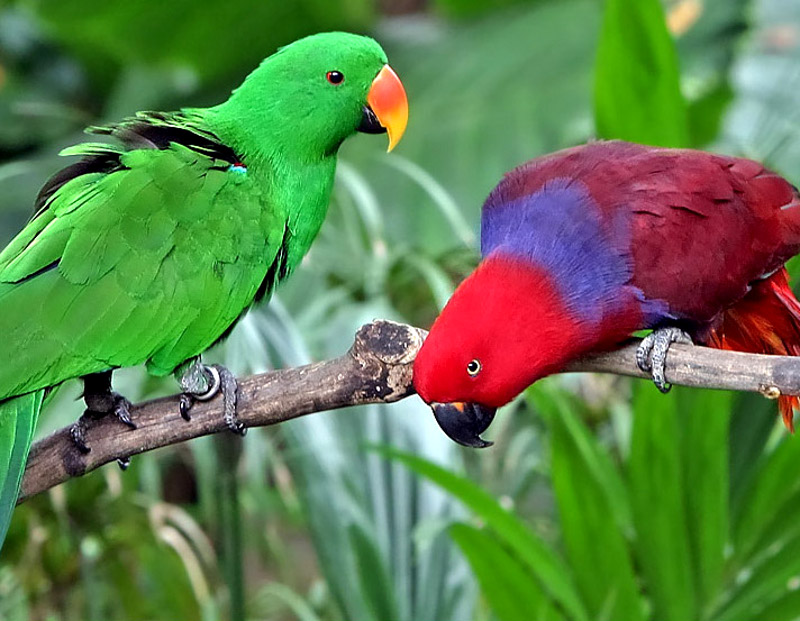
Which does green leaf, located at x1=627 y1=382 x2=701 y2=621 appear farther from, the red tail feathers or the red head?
the red head

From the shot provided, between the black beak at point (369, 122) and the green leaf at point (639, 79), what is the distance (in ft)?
0.97

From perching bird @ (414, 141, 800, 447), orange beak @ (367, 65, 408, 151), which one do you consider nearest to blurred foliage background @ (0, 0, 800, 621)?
perching bird @ (414, 141, 800, 447)

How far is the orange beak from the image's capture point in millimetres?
1163

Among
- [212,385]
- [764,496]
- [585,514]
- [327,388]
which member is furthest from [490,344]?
[764,496]

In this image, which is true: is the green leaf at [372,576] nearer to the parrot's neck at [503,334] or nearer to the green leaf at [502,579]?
the green leaf at [502,579]

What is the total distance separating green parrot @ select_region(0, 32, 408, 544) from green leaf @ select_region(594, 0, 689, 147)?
0.28 m

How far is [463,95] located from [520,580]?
1.44 m

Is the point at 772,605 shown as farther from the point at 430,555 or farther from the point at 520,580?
the point at 430,555

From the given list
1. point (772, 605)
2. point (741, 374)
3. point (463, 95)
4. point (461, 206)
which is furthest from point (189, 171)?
point (463, 95)

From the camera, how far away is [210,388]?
1004 mm

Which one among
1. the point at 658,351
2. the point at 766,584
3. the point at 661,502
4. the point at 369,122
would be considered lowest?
the point at 766,584

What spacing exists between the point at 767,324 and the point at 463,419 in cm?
48

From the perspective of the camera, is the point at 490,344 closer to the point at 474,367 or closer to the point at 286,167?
the point at 474,367

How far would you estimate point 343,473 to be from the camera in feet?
4.35
